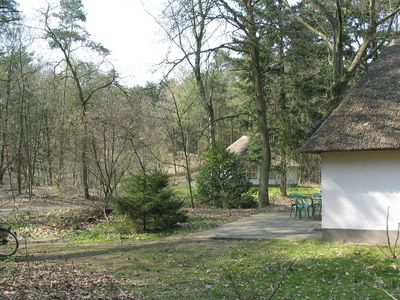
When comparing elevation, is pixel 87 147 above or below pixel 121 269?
above

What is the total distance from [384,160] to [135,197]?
7475mm

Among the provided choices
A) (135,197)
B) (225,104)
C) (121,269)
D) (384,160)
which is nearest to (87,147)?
(135,197)

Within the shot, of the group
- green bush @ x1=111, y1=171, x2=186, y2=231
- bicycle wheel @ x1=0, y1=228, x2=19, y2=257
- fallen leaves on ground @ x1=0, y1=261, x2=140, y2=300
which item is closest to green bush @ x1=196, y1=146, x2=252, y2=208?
green bush @ x1=111, y1=171, x2=186, y2=231

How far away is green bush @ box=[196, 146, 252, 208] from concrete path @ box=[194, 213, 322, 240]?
17.5ft

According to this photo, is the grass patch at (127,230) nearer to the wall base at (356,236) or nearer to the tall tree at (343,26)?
the wall base at (356,236)

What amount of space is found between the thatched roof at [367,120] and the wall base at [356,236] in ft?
7.29

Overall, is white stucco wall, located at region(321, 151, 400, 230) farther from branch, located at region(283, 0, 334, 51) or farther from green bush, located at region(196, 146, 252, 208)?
green bush, located at region(196, 146, 252, 208)

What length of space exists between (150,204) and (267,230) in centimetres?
376

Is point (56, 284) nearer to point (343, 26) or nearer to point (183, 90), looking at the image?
point (343, 26)

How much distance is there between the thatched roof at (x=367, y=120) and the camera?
11.8m

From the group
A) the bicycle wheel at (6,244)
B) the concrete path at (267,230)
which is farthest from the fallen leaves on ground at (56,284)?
the concrete path at (267,230)

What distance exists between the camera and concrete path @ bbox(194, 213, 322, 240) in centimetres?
1381

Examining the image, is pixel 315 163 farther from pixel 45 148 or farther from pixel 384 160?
pixel 384 160

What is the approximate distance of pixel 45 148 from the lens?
35.4 m
